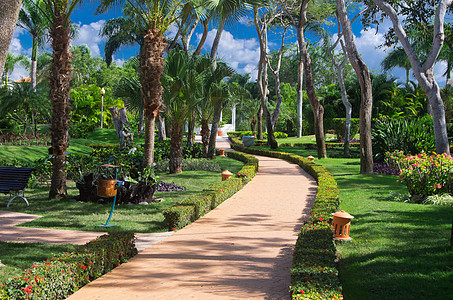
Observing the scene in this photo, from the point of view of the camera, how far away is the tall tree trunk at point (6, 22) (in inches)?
185

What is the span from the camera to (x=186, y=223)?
7707mm

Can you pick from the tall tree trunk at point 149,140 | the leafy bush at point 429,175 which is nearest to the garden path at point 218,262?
the leafy bush at point 429,175

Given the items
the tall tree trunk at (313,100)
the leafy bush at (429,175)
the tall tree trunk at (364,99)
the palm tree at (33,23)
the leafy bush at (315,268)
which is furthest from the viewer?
the palm tree at (33,23)

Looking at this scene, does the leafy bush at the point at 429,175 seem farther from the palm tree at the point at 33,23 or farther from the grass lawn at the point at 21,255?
the palm tree at the point at 33,23

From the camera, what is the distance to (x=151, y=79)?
11.1m

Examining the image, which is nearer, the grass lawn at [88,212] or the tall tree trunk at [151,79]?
the grass lawn at [88,212]

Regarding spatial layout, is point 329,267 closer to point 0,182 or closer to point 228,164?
point 0,182

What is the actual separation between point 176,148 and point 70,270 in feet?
36.1

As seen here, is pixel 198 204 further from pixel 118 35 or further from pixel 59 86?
pixel 118 35

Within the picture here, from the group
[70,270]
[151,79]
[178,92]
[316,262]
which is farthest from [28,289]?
[178,92]

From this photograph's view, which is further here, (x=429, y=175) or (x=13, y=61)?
(x=13, y=61)

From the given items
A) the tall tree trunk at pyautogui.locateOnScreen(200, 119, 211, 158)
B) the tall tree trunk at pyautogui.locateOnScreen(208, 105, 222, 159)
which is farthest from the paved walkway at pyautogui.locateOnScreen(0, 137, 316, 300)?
the tall tree trunk at pyautogui.locateOnScreen(200, 119, 211, 158)

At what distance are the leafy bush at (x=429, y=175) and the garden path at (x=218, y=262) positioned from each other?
2.59 m

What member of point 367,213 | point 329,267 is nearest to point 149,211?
point 367,213
